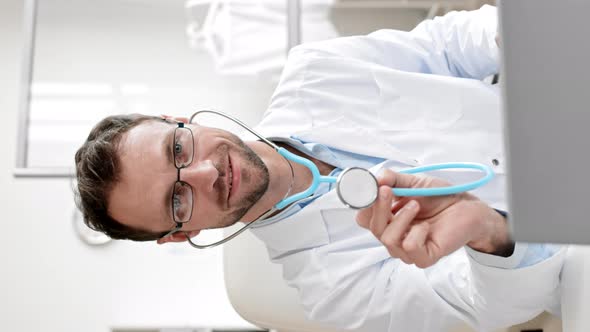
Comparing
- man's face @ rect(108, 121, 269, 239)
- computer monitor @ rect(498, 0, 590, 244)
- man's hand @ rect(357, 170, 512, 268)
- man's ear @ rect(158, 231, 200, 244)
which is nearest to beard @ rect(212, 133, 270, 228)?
man's face @ rect(108, 121, 269, 239)

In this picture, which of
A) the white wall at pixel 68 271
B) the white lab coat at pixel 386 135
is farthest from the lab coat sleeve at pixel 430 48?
the white wall at pixel 68 271

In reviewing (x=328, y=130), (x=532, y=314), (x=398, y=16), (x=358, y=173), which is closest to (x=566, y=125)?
(x=358, y=173)

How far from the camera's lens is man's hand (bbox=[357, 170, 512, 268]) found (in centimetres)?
61

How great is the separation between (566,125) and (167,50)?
1.83m

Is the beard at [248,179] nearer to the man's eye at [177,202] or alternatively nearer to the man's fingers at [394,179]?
the man's eye at [177,202]

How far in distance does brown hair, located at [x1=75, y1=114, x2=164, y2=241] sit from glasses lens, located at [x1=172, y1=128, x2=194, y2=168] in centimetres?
11

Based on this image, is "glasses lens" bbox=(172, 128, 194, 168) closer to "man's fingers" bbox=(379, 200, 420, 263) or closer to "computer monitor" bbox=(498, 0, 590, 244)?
"man's fingers" bbox=(379, 200, 420, 263)

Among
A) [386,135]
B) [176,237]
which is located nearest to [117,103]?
[176,237]

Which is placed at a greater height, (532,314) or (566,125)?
(566,125)

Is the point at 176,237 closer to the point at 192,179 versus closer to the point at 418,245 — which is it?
the point at 192,179

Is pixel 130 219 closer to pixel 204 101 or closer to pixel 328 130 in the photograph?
pixel 328 130

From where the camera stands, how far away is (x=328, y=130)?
1.18m

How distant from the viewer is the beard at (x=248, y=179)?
1.11 m

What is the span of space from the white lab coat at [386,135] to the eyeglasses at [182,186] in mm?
196
